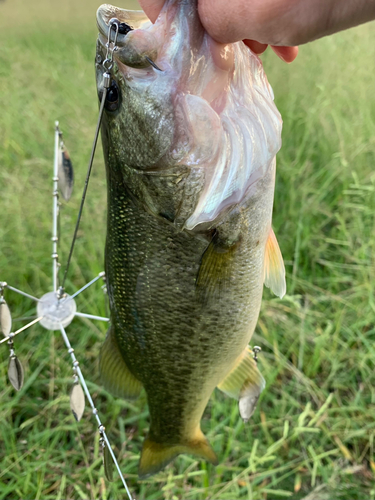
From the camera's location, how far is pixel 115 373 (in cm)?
140

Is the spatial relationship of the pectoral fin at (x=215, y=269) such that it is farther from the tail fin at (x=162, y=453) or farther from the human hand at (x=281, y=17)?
the tail fin at (x=162, y=453)

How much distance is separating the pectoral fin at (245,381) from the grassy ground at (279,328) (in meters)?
0.34

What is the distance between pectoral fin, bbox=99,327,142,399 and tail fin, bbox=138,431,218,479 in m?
0.24

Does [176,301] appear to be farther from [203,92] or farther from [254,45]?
[254,45]

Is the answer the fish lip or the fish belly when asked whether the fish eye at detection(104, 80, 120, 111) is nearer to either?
the fish lip

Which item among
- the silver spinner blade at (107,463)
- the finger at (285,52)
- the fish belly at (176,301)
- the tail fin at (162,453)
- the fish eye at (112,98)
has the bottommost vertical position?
the tail fin at (162,453)

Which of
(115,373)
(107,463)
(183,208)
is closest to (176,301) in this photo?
(183,208)

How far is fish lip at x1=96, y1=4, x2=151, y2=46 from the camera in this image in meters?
0.92

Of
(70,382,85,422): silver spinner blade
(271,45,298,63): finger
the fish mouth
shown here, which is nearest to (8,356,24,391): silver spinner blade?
(70,382,85,422): silver spinner blade

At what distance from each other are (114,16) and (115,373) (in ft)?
3.64

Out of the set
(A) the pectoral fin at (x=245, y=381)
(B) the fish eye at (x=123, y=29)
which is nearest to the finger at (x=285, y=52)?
(B) the fish eye at (x=123, y=29)

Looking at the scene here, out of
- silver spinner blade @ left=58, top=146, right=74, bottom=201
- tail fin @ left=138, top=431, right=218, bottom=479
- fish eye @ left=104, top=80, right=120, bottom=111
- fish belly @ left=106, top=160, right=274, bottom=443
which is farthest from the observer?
tail fin @ left=138, top=431, right=218, bottom=479

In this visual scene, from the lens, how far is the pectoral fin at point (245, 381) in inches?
56.2

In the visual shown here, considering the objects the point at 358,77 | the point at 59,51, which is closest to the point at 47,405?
the point at 358,77
